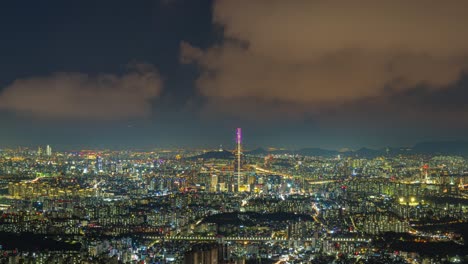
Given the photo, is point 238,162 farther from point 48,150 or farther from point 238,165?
point 48,150

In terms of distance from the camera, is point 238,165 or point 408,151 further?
point 408,151

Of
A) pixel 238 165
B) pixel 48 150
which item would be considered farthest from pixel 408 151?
pixel 48 150

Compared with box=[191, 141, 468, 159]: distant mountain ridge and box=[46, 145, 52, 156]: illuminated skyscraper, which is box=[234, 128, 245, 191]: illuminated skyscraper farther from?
box=[46, 145, 52, 156]: illuminated skyscraper

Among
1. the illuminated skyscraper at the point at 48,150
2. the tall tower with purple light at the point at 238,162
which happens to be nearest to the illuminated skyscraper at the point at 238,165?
the tall tower with purple light at the point at 238,162

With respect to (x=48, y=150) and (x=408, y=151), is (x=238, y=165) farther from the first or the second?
(x=408, y=151)

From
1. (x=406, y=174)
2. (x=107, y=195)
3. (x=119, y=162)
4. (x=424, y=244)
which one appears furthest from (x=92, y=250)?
(x=406, y=174)

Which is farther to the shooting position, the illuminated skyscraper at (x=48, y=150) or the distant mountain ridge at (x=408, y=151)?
the distant mountain ridge at (x=408, y=151)

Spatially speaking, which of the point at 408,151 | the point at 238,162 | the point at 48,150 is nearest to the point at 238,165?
the point at 238,162

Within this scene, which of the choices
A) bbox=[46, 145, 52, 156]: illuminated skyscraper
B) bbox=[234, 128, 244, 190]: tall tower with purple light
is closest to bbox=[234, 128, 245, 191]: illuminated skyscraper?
bbox=[234, 128, 244, 190]: tall tower with purple light

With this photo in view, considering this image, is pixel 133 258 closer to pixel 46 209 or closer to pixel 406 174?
pixel 46 209

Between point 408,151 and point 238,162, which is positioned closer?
point 238,162

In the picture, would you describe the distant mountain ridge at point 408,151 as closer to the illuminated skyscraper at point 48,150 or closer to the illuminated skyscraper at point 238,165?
the illuminated skyscraper at point 238,165

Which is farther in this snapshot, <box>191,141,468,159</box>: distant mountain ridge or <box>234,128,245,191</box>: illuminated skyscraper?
<box>191,141,468,159</box>: distant mountain ridge
